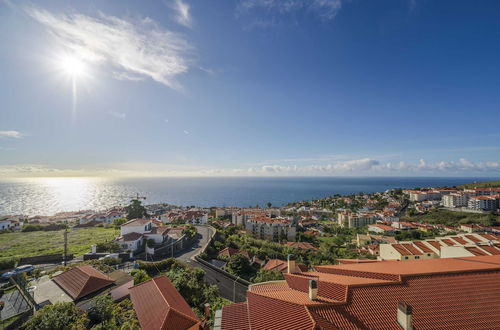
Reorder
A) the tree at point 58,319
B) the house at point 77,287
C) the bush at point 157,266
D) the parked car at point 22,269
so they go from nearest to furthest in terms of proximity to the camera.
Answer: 1. the tree at point 58,319
2. the house at point 77,287
3. the parked car at point 22,269
4. the bush at point 157,266

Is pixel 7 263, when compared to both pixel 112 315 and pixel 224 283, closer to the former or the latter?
pixel 112 315

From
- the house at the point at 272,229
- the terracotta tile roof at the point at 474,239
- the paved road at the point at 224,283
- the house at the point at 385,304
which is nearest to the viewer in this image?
the house at the point at 385,304

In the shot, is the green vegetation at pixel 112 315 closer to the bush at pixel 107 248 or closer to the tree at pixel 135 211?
the bush at pixel 107 248

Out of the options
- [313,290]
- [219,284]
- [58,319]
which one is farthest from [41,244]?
[313,290]

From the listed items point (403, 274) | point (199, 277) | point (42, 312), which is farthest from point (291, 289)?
point (42, 312)

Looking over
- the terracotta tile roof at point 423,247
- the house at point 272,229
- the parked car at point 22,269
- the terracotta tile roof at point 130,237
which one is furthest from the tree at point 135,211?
the terracotta tile roof at point 423,247

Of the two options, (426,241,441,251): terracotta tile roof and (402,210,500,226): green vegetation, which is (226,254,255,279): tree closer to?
(426,241,441,251): terracotta tile roof

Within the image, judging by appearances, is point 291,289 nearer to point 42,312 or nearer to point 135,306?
point 135,306

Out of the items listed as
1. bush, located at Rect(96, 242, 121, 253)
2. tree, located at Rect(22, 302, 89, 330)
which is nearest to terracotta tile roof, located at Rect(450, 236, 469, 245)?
tree, located at Rect(22, 302, 89, 330)
